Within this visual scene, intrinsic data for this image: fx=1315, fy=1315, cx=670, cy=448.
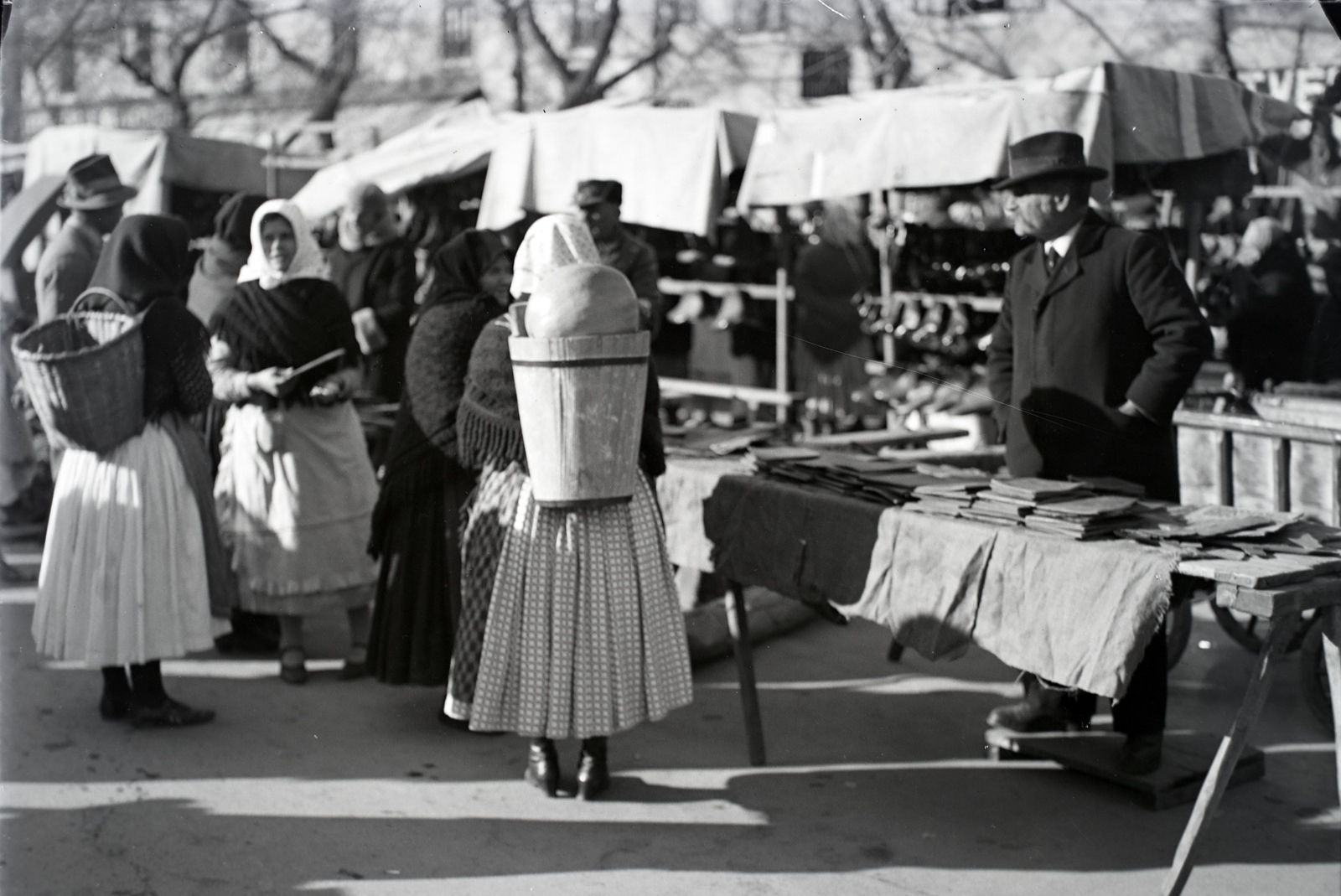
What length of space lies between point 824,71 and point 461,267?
46.1 ft

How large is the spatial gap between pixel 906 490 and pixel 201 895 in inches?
85.7

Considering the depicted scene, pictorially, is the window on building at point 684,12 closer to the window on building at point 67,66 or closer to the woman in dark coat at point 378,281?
the window on building at point 67,66

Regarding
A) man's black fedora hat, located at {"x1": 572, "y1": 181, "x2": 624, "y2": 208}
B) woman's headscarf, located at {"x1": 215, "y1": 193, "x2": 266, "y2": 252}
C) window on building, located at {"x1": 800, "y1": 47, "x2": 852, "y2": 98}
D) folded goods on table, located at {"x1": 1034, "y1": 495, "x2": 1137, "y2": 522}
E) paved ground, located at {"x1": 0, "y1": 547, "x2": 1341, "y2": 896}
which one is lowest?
paved ground, located at {"x1": 0, "y1": 547, "x2": 1341, "y2": 896}

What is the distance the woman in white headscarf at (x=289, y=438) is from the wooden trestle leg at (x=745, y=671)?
1.70m

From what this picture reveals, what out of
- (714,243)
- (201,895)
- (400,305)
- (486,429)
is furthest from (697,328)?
(201,895)

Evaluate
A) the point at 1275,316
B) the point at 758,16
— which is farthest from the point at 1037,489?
the point at 758,16

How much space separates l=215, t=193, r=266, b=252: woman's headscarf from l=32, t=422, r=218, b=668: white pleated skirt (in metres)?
1.45

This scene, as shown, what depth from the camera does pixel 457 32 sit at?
54.5 ft

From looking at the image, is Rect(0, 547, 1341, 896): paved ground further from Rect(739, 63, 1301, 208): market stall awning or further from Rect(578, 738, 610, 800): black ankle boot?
Rect(739, 63, 1301, 208): market stall awning

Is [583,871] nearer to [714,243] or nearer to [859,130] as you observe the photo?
[859,130]

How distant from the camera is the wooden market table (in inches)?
115

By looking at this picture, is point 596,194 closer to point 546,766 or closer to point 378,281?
point 378,281

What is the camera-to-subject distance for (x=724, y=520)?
4312 millimetres

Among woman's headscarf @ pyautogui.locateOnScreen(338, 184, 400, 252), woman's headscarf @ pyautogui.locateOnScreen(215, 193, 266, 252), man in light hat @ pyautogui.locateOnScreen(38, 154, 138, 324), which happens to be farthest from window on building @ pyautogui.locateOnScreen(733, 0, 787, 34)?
woman's headscarf @ pyautogui.locateOnScreen(215, 193, 266, 252)
